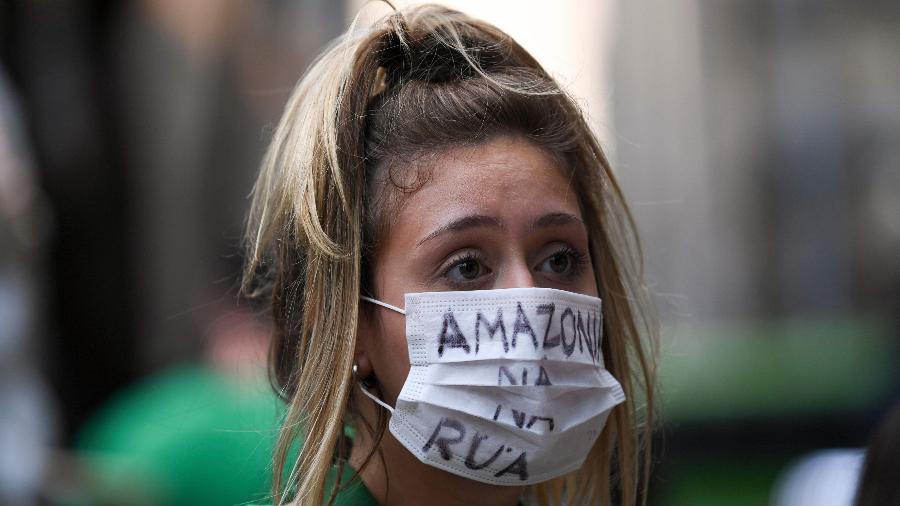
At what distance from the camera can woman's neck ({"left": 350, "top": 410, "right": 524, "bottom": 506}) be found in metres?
2.37

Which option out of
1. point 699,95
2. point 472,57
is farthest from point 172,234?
point 472,57

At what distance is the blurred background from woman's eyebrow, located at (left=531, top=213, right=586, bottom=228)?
3.47 m

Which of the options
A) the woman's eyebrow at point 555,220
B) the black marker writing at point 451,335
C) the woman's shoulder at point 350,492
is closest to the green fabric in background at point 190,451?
the woman's shoulder at point 350,492

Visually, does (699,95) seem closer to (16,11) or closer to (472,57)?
(16,11)

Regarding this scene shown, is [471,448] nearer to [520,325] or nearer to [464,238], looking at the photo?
[520,325]

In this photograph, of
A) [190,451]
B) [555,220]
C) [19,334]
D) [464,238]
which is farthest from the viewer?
[19,334]

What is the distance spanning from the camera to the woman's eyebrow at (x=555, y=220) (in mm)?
2341

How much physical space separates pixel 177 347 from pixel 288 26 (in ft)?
8.79

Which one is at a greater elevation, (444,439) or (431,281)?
(431,281)

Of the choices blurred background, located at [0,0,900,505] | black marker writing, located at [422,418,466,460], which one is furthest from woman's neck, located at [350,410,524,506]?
blurred background, located at [0,0,900,505]

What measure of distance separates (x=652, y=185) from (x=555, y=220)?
216 inches

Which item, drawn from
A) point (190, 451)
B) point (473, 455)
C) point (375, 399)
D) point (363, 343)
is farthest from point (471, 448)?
point (190, 451)

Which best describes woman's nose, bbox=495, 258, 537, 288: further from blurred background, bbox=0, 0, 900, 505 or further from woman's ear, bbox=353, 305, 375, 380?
blurred background, bbox=0, 0, 900, 505

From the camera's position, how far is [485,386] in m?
2.28
